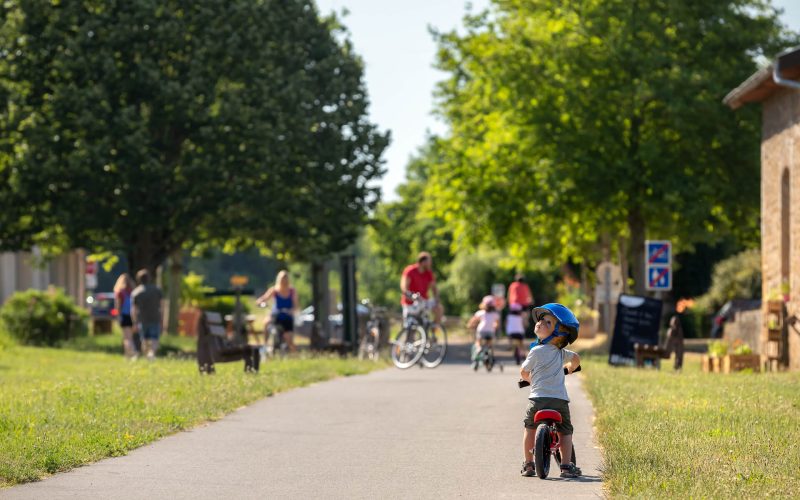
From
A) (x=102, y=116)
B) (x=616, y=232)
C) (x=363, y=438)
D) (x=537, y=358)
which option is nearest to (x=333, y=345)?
(x=102, y=116)

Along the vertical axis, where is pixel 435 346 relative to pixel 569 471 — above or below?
above

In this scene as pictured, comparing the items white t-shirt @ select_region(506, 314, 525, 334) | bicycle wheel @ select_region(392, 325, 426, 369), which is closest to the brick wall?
white t-shirt @ select_region(506, 314, 525, 334)

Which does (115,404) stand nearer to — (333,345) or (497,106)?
(333,345)

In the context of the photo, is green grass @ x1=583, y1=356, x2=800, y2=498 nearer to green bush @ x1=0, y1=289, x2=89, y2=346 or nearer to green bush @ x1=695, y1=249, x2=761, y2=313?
green bush @ x1=0, y1=289, x2=89, y2=346

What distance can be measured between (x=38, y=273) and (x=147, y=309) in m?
27.8

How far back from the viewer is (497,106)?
136 ft

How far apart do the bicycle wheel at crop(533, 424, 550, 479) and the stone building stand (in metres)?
14.9

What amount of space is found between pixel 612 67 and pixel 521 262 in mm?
9644

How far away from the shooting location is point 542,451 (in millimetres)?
10914

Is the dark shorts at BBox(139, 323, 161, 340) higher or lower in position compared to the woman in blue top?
lower

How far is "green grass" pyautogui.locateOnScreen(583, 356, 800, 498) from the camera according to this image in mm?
9742

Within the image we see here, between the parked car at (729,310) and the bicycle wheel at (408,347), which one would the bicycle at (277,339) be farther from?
the parked car at (729,310)

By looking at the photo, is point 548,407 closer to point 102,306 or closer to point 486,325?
point 486,325

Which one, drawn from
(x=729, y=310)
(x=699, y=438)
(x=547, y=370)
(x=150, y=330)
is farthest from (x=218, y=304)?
(x=547, y=370)
